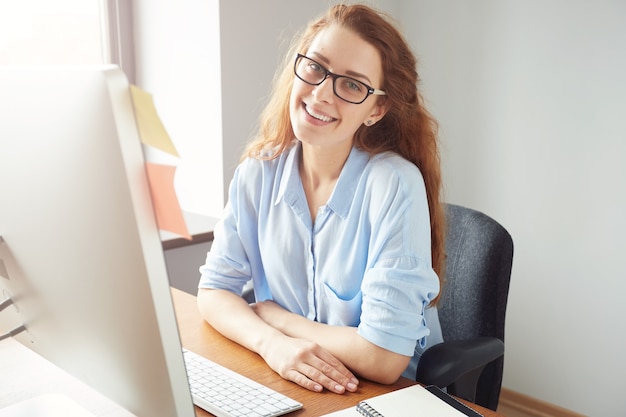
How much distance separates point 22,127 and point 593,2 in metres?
1.91

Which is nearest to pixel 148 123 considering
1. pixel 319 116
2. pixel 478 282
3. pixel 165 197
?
pixel 165 197

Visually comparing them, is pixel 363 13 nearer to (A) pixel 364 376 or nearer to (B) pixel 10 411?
(A) pixel 364 376

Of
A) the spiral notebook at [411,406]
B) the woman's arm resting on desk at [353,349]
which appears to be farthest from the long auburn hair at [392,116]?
the spiral notebook at [411,406]

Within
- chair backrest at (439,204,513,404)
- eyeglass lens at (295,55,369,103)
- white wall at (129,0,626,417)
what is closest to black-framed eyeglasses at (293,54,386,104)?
eyeglass lens at (295,55,369,103)

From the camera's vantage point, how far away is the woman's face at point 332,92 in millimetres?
1205

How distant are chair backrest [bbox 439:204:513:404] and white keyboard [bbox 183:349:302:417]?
1.86ft

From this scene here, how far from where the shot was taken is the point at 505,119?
2.26 m

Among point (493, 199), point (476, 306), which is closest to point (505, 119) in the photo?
point (493, 199)

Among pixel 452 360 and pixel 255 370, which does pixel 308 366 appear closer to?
pixel 255 370

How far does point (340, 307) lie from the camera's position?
1230 millimetres

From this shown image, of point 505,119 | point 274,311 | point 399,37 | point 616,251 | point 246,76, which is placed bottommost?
point 616,251

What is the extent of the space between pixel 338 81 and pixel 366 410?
614 mm

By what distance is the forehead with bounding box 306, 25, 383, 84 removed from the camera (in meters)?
1.20

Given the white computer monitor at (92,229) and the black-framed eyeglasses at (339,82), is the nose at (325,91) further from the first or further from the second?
the white computer monitor at (92,229)
